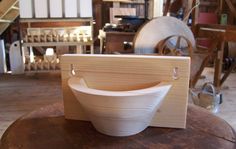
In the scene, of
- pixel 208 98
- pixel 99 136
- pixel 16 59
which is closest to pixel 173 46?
pixel 208 98

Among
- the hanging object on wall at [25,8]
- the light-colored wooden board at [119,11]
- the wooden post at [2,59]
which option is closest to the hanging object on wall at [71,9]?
the hanging object on wall at [25,8]

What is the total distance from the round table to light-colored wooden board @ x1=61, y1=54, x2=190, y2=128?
A: 5 centimetres

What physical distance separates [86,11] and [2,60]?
160 cm

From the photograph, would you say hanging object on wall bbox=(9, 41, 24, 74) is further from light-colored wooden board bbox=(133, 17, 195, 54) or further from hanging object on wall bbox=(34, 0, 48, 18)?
light-colored wooden board bbox=(133, 17, 195, 54)

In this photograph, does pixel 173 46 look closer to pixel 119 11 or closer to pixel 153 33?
pixel 153 33

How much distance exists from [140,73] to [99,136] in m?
0.21

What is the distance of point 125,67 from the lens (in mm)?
750

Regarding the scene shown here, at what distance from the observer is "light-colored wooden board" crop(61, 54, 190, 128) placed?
2.41 feet

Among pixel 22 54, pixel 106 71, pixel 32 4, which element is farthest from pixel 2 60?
pixel 106 71

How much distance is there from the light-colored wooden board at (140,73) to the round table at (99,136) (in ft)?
0.17

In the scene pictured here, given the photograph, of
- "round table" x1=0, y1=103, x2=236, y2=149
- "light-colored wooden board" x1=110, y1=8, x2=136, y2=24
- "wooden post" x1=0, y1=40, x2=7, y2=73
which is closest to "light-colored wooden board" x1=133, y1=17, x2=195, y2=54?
"round table" x1=0, y1=103, x2=236, y2=149

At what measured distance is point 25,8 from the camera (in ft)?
12.5

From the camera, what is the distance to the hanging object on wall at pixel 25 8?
378cm

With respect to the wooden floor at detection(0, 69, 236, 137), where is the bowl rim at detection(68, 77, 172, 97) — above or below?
above
